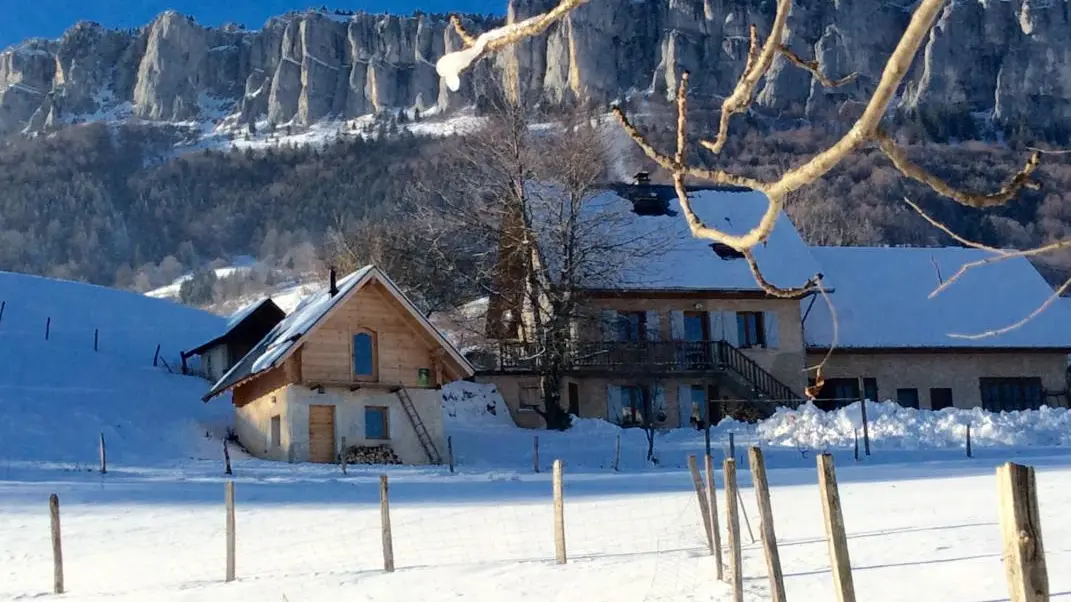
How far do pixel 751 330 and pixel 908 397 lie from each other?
6.15 metres

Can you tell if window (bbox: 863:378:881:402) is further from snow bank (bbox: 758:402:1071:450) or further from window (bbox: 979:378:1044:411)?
snow bank (bbox: 758:402:1071:450)

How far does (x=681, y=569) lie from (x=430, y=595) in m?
2.64

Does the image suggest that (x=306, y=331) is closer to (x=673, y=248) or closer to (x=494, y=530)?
(x=673, y=248)

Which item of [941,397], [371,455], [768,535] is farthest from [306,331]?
[768,535]

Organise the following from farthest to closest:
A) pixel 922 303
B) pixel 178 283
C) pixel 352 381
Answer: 1. pixel 178 283
2. pixel 922 303
3. pixel 352 381

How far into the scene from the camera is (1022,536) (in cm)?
533

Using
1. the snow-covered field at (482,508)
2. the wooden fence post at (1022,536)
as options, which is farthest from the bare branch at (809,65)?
the snow-covered field at (482,508)

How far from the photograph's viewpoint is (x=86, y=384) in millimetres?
44094

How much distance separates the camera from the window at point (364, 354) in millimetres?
35250

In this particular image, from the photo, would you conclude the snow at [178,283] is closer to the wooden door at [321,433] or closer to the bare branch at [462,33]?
the wooden door at [321,433]

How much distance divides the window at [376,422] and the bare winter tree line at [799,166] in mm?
31176

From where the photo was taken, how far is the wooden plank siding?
34.6 m

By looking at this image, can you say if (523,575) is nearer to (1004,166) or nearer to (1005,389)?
(1005,389)

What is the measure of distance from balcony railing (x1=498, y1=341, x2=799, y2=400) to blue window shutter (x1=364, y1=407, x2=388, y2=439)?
19.9 ft
